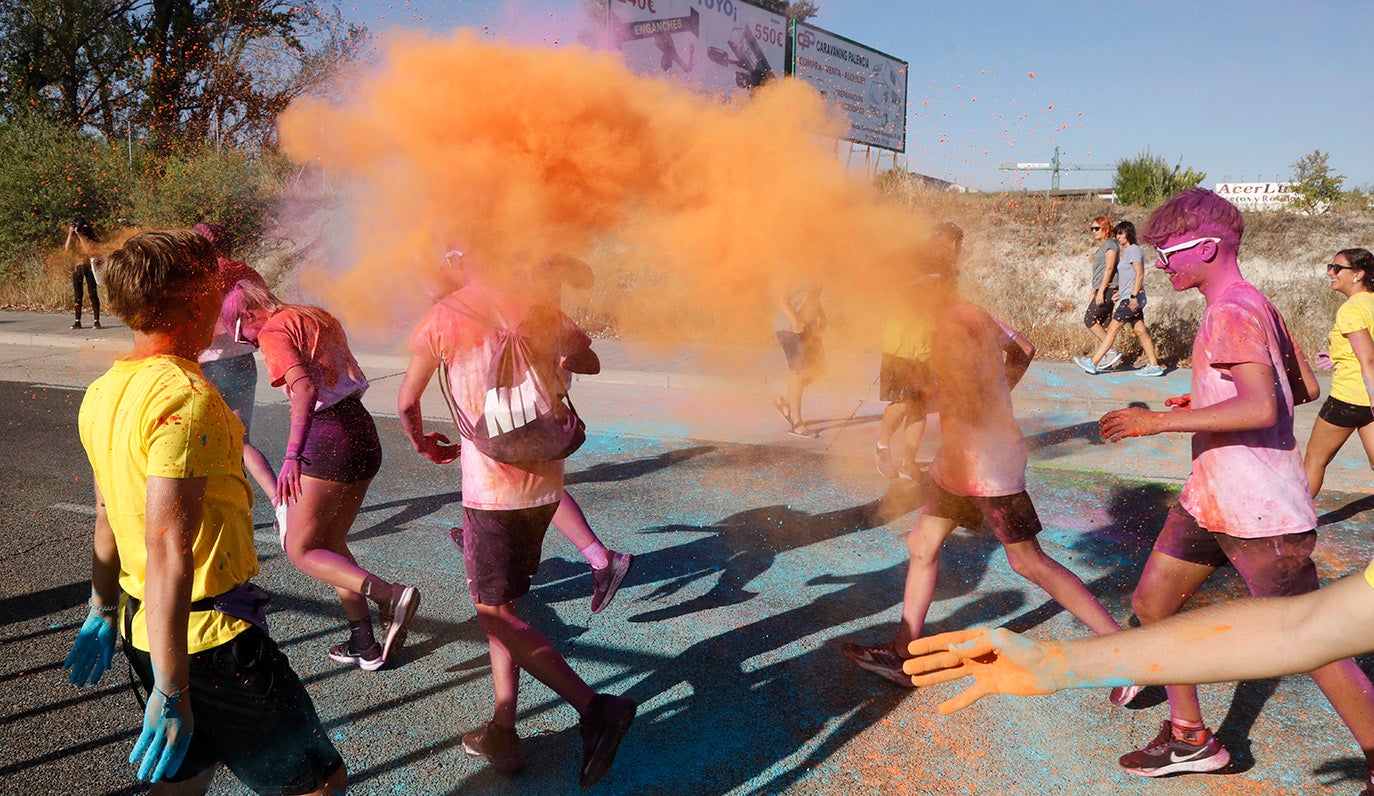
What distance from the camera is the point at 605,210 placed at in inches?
131

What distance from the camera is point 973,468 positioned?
321 cm

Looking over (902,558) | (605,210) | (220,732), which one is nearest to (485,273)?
(605,210)

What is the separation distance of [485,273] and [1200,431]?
2378 mm

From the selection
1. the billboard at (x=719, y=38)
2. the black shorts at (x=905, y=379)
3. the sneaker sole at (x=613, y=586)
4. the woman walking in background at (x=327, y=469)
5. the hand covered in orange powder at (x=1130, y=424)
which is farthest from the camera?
the billboard at (x=719, y=38)

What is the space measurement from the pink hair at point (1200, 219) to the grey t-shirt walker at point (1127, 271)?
8.52 metres

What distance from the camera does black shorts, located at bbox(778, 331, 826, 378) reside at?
6703 mm

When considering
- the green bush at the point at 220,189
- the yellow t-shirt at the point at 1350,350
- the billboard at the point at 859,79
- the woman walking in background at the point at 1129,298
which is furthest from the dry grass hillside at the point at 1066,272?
the yellow t-shirt at the point at 1350,350

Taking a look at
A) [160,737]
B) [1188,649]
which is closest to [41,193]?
[160,737]

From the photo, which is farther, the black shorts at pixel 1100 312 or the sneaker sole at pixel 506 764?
the black shorts at pixel 1100 312

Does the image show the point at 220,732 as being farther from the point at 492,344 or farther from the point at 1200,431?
the point at 1200,431

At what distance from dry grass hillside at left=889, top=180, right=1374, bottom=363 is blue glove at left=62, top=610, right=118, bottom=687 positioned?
1207 centimetres

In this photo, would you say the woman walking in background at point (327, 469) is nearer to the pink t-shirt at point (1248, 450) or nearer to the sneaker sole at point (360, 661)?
the sneaker sole at point (360, 661)

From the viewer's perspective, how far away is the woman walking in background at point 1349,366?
461 centimetres

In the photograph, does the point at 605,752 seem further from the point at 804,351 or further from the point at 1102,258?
the point at 1102,258
